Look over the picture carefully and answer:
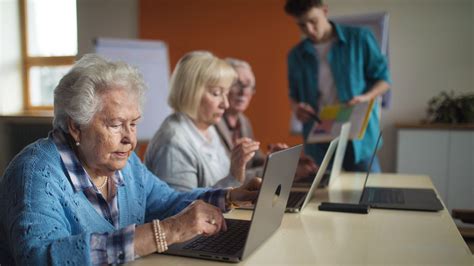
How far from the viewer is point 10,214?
2.95 feet

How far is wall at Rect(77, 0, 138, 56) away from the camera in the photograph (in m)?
4.68

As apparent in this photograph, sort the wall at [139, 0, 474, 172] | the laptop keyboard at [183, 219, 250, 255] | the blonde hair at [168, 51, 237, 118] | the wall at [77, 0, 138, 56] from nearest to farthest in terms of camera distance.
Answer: the laptop keyboard at [183, 219, 250, 255]
the blonde hair at [168, 51, 237, 118]
the wall at [139, 0, 474, 172]
the wall at [77, 0, 138, 56]

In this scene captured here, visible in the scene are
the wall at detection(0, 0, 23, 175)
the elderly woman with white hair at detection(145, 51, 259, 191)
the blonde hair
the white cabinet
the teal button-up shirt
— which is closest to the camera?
the elderly woman with white hair at detection(145, 51, 259, 191)

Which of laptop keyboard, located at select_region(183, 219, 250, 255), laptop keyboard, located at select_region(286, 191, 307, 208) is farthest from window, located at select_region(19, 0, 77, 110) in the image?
laptop keyboard, located at select_region(183, 219, 250, 255)

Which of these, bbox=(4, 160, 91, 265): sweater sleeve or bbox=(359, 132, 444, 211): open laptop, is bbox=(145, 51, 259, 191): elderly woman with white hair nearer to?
bbox=(359, 132, 444, 211): open laptop

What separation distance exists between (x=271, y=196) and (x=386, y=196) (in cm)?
79

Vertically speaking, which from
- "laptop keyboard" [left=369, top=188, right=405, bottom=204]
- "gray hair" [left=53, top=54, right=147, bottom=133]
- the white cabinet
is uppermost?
"gray hair" [left=53, top=54, right=147, bottom=133]

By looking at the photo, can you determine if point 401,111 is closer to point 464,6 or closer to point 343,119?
point 464,6

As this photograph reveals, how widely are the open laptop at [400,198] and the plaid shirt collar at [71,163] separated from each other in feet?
2.74

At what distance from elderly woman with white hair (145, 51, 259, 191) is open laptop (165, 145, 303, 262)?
0.53m

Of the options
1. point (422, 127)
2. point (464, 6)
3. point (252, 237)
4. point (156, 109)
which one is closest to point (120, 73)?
point (252, 237)

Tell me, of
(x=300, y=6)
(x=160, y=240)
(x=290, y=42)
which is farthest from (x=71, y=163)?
(x=290, y=42)

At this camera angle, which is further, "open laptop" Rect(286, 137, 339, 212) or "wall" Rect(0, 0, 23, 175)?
"wall" Rect(0, 0, 23, 175)

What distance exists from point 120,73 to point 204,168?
729 mm
